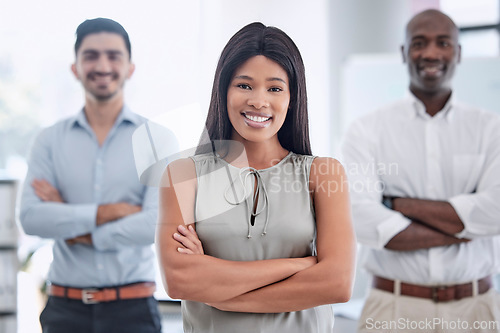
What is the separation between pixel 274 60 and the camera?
4.17 ft

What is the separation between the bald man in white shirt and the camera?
1897mm

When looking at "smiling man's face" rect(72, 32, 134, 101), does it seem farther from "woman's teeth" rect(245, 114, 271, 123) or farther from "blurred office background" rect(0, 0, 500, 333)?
"woman's teeth" rect(245, 114, 271, 123)

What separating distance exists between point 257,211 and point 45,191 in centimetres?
88

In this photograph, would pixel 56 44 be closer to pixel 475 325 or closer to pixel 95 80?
pixel 95 80

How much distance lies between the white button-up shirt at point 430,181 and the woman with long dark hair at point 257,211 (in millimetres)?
565

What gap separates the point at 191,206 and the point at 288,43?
459mm

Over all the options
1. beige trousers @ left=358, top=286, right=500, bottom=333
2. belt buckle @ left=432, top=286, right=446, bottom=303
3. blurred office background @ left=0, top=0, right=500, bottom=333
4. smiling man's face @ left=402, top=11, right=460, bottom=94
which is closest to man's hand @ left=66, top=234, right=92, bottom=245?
blurred office background @ left=0, top=0, right=500, bottom=333

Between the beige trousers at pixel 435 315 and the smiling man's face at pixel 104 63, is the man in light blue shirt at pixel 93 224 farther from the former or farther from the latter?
the beige trousers at pixel 435 315

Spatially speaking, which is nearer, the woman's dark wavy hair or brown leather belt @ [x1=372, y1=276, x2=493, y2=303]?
the woman's dark wavy hair

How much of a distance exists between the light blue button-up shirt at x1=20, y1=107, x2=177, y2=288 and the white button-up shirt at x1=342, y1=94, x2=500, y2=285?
764 mm

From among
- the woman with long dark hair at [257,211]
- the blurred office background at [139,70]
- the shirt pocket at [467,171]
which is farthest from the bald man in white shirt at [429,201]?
the woman with long dark hair at [257,211]

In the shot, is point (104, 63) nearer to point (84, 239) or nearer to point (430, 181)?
point (84, 239)

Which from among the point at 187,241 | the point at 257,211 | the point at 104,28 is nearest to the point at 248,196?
the point at 257,211

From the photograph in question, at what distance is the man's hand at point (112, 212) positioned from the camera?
1.74 meters
